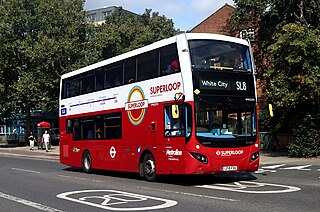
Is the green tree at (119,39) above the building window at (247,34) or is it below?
above

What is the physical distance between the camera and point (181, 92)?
12.5 meters

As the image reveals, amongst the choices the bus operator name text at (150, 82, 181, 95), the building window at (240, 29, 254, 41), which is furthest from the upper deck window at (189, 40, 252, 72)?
the building window at (240, 29, 254, 41)

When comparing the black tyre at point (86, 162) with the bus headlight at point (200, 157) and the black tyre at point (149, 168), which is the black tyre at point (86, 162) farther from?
the bus headlight at point (200, 157)

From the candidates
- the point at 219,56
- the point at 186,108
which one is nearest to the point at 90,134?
the point at 186,108

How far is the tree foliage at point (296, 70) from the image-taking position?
22031 millimetres

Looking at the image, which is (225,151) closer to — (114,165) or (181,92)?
(181,92)

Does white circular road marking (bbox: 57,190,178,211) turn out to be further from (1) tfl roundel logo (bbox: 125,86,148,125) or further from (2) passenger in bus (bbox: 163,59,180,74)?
(2) passenger in bus (bbox: 163,59,180,74)

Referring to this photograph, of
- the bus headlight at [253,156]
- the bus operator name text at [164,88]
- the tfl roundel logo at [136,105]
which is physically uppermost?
the bus operator name text at [164,88]

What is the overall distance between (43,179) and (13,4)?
33048 mm

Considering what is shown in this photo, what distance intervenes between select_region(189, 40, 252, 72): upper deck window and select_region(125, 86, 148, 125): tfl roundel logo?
246 cm

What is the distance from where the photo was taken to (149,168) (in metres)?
14.1

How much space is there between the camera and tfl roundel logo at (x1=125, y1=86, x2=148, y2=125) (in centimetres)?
1436

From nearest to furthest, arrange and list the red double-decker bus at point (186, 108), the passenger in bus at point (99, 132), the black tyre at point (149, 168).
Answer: the red double-decker bus at point (186, 108) → the black tyre at point (149, 168) → the passenger in bus at point (99, 132)

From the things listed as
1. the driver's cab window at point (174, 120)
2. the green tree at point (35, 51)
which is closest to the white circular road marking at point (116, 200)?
the driver's cab window at point (174, 120)
